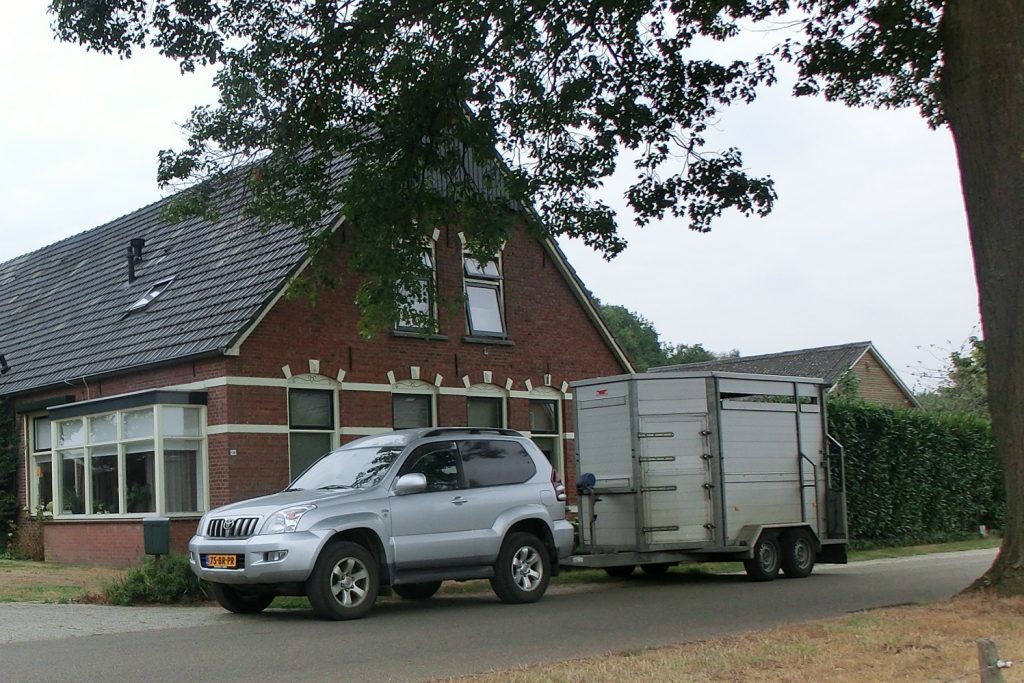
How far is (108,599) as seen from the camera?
1495 centimetres

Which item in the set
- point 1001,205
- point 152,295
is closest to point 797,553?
point 1001,205

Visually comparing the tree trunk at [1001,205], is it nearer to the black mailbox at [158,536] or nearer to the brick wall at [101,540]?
the black mailbox at [158,536]

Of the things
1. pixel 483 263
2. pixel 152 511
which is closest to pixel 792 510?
pixel 483 263

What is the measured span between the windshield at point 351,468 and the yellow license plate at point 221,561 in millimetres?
1534

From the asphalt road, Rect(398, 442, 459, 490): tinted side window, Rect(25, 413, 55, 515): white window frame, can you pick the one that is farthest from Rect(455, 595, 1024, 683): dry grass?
Rect(25, 413, 55, 515): white window frame

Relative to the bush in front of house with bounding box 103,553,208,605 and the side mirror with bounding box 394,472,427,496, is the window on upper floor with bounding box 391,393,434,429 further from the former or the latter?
the side mirror with bounding box 394,472,427,496

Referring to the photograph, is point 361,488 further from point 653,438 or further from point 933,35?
point 933,35

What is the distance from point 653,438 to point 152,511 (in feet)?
29.8

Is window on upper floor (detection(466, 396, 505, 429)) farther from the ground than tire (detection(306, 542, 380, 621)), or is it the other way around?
window on upper floor (detection(466, 396, 505, 429))

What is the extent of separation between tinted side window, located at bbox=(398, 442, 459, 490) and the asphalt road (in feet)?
4.68

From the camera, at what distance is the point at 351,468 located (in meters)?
14.4

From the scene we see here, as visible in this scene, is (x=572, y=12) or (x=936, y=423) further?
(x=936, y=423)

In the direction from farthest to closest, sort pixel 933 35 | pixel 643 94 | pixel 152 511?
pixel 152 511 < pixel 643 94 < pixel 933 35

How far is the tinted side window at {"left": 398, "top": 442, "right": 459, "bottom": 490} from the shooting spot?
1423 cm
